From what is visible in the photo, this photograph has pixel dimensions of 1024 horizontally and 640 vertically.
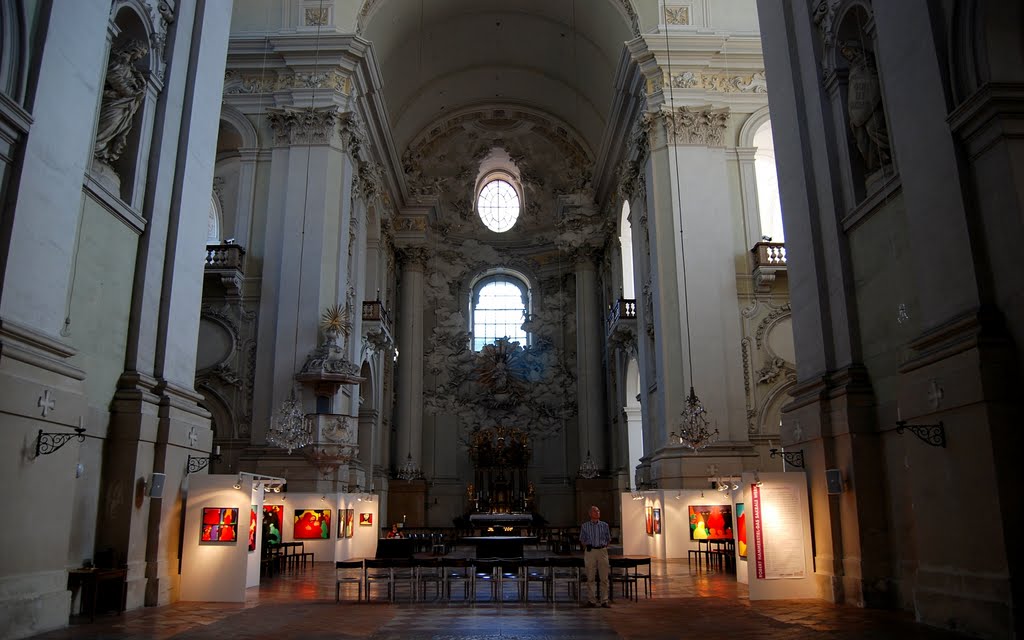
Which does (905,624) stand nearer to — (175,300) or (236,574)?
(236,574)

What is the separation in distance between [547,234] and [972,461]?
86.8 ft

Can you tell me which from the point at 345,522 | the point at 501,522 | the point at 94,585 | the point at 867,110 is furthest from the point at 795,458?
the point at 501,522

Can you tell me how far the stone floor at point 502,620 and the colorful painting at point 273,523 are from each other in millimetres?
4545

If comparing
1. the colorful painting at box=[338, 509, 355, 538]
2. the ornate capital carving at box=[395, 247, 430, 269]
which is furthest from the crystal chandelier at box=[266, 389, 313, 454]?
the ornate capital carving at box=[395, 247, 430, 269]

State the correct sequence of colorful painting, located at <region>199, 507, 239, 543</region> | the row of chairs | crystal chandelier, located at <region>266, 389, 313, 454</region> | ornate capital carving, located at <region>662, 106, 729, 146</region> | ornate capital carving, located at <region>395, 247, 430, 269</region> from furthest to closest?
ornate capital carving, located at <region>395, 247, 430, 269</region> → ornate capital carving, located at <region>662, 106, 729, 146</region> → crystal chandelier, located at <region>266, 389, 313, 454</region> → the row of chairs → colorful painting, located at <region>199, 507, 239, 543</region>

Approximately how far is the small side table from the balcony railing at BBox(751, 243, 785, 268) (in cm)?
1495

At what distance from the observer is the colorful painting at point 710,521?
16.7 metres

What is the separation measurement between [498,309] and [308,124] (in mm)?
14957

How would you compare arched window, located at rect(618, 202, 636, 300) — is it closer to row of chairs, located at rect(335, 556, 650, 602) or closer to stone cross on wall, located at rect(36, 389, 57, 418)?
row of chairs, located at rect(335, 556, 650, 602)

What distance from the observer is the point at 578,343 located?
1239 inches

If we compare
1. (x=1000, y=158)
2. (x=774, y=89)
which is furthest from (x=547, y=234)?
(x=1000, y=158)

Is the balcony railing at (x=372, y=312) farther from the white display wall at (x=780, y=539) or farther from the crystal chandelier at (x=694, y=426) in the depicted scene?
the white display wall at (x=780, y=539)

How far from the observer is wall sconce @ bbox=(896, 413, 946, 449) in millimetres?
7887

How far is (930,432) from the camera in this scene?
8.09 metres
